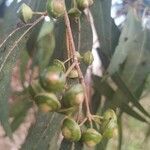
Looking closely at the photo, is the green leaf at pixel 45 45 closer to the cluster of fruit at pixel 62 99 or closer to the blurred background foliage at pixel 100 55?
the blurred background foliage at pixel 100 55

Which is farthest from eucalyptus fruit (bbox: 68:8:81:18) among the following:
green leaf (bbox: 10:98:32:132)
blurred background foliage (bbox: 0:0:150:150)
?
green leaf (bbox: 10:98:32:132)

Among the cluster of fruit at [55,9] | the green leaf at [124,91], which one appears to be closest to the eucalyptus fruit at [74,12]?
the cluster of fruit at [55,9]

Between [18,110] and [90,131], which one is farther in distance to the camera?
[18,110]

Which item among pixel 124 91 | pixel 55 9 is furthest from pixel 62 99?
pixel 124 91

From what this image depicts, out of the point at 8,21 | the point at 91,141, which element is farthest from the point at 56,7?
the point at 8,21

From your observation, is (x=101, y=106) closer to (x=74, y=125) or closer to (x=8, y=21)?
(x=8, y=21)

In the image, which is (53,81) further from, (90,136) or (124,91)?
(124,91)
